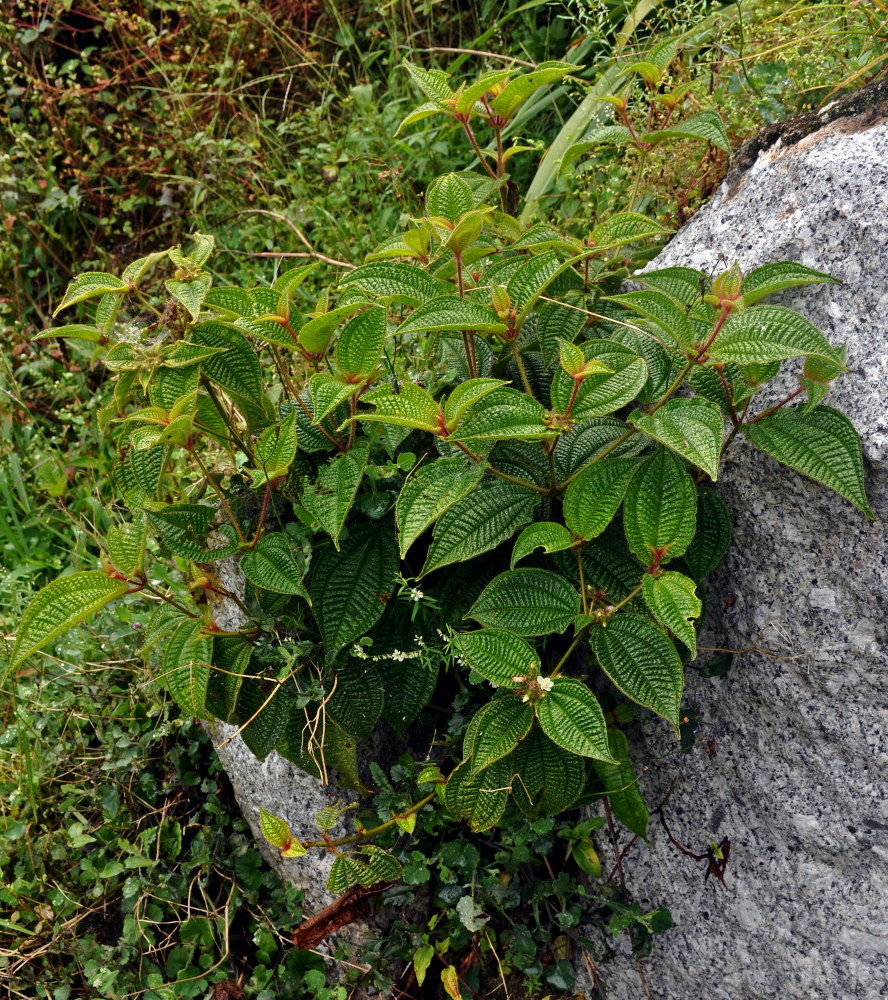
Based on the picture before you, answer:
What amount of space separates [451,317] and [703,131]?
680 millimetres

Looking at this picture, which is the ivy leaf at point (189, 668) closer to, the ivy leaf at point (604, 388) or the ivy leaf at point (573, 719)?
the ivy leaf at point (573, 719)

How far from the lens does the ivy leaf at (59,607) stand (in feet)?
4.47

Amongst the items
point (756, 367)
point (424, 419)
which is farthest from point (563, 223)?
point (424, 419)

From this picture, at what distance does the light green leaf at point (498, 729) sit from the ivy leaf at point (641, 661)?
0.16m

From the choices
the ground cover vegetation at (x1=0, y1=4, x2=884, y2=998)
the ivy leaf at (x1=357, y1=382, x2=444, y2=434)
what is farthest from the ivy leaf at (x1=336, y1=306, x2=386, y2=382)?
the ivy leaf at (x1=357, y1=382, x2=444, y2=434)

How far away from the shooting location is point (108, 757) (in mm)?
2064

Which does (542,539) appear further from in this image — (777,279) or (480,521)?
(777,279)

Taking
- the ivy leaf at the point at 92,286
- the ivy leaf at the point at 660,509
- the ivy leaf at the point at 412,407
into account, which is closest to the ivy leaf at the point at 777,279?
the ivy leaf at the point at 660,509

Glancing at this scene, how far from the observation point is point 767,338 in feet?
4.11

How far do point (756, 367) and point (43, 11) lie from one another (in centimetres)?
369

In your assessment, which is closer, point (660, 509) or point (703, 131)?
point (660, 509)

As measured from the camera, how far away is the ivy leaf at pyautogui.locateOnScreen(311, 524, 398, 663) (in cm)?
153

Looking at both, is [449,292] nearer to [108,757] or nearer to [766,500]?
[766,500]

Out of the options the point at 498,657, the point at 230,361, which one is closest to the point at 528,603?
the point at 498,657
